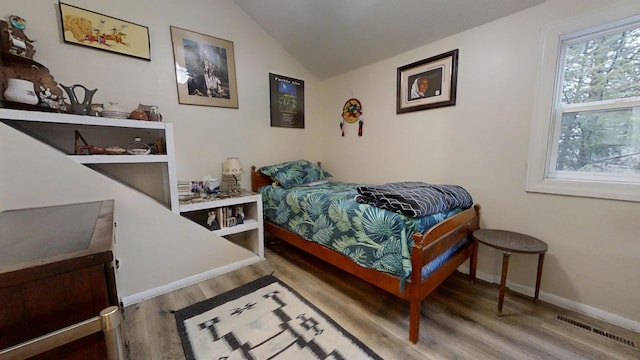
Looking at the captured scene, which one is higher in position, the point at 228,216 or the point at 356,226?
the point at 356,226

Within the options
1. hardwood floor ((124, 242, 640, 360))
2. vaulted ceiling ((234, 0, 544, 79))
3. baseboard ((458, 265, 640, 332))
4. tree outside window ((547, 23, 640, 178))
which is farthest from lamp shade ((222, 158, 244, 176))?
tree outside window ((547, 23, 640, 178))

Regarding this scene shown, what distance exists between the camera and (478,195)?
6.85 feet

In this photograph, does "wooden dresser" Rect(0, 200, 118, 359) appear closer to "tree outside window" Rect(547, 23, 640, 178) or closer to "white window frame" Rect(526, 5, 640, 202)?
"white window frame" Rect(526, 5, 640, 202)

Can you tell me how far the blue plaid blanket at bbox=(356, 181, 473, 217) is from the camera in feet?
4.81

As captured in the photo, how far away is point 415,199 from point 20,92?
2.49m

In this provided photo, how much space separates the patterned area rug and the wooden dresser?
846 millimetres

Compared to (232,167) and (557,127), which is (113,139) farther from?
(557,127)

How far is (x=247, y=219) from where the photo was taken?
2541 millimetres

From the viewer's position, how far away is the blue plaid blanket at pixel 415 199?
1465 millimetres

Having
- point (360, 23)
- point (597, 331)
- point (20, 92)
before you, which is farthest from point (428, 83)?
point (20, 92)

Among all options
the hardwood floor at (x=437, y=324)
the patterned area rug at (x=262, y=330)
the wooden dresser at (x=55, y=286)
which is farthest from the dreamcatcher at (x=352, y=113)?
the wooden dresser at (x=55, y=286)

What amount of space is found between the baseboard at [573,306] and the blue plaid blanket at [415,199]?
726 millimetres

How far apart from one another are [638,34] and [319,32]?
2425 millimetres

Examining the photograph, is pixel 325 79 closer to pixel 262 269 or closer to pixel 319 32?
pixel 319 32
